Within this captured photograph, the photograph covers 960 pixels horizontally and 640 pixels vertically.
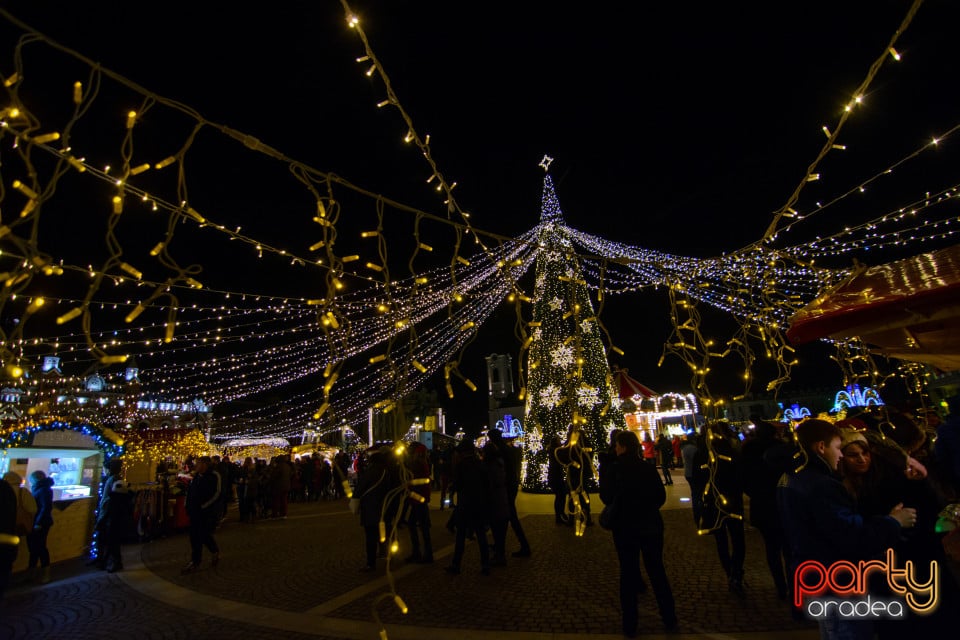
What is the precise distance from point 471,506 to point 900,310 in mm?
4503

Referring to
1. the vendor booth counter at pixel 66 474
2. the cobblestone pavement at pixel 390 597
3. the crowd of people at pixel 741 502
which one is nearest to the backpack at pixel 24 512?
the crowd of people at pixel 741 502

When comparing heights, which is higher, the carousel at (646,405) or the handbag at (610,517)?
the carousel at (646,405)

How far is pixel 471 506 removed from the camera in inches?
219

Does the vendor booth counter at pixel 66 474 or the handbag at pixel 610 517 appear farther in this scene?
the vendor booth counter at pixel 66 474

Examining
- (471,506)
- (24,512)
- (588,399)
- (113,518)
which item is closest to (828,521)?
(471,506)

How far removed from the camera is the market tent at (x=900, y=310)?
2404 millimetres

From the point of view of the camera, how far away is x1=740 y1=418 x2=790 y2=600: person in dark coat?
160 inches

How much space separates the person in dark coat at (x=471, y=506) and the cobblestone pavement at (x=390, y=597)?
213 millimetres

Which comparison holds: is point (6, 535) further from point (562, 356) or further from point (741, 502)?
point (562, 356)

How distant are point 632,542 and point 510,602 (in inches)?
63.1

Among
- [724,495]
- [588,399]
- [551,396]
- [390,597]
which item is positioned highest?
[551,396]

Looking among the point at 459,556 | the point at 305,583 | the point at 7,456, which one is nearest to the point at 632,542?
the point at 459,556

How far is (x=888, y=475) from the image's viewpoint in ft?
8.50

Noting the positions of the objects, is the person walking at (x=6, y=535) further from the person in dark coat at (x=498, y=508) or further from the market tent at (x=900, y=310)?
the market tent at (x=900, y=310)
